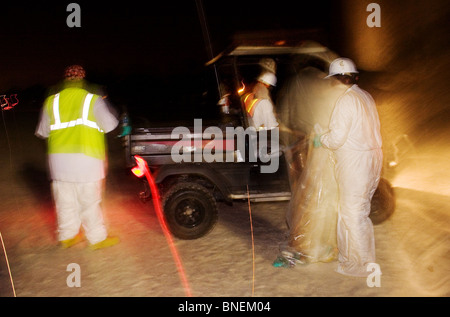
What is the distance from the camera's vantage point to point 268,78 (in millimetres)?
5332

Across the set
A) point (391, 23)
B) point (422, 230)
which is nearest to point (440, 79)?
point (391, 23)

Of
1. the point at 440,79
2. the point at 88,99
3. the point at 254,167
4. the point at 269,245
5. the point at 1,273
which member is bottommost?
the point at 1,273

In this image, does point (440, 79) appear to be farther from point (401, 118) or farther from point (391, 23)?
point (391, 23)

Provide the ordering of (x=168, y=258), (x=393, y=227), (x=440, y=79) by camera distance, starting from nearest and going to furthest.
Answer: (x=168, y=258) < (x=393, y=227) < (x=440, y=79)

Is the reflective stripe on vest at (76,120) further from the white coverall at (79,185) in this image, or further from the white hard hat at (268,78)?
the white hard hat at (268,78)

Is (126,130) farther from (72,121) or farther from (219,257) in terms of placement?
(219,257)

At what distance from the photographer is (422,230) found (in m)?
5.40

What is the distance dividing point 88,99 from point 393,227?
439 centimetres

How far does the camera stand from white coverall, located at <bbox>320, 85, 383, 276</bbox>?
3938 millimetres

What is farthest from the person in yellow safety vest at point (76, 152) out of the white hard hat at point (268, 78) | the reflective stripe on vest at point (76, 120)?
the white hard hat at point (268, 78)

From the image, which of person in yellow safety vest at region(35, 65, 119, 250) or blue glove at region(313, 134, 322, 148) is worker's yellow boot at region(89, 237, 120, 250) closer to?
person in yellow safety vest at region(35, 65, 119, 250)

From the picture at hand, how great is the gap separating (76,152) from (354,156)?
128 inches

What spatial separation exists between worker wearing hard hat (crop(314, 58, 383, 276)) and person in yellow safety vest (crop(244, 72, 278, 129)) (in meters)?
1.25

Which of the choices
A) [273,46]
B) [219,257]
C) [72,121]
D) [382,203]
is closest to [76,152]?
[72,121]
